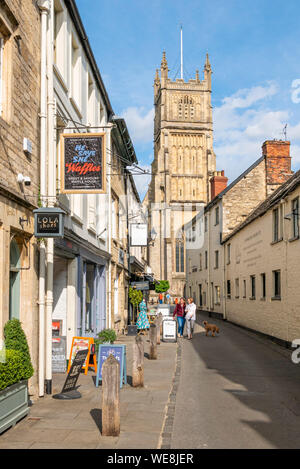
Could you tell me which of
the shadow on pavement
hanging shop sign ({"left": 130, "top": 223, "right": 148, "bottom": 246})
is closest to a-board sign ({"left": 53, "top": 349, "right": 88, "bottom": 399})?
the shadow on pavement

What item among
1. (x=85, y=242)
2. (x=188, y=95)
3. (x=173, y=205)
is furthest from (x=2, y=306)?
(x=188, y=95)

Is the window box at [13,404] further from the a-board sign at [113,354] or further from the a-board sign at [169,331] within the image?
A: the a-board sign at [169,331]

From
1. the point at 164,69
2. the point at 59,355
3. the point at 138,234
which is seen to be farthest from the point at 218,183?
the point at 164,69

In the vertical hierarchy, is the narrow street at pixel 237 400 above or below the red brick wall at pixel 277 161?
below

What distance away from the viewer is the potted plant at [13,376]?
6.51 m

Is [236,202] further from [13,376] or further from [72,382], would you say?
[13,376]

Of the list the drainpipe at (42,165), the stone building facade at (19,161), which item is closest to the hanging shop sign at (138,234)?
the drainpipe at (42,165)

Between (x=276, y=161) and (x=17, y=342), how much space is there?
91.1ft

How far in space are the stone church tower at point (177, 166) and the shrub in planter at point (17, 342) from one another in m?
58.2

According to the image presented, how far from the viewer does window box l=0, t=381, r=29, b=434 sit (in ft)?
21.1

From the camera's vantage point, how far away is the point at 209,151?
72500 millimetres

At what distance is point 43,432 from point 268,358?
993 cm

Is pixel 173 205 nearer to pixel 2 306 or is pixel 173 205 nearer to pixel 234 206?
pixel 234 206

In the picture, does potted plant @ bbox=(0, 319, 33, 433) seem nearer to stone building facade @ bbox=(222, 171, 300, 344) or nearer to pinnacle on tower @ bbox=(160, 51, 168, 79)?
stone building facade @ bbox=(222, 171, 300, 344)
